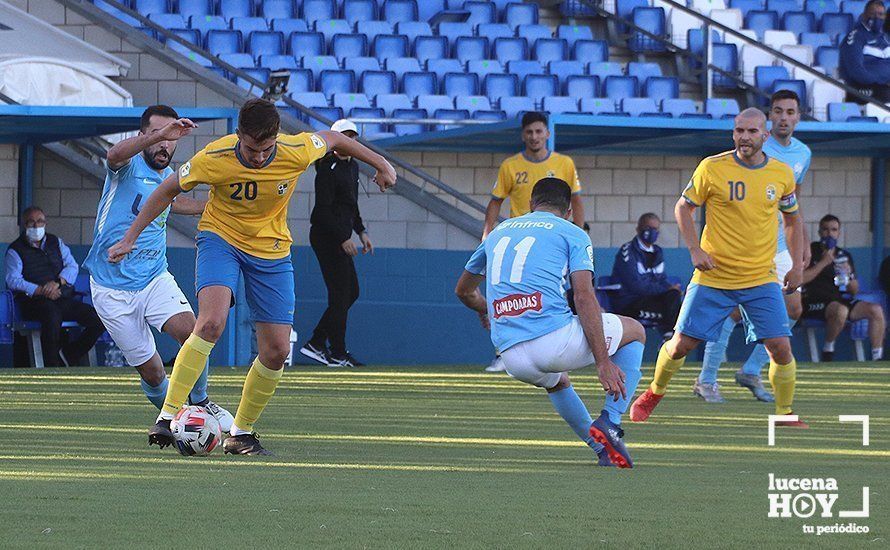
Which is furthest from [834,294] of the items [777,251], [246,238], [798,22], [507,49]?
[246,238]

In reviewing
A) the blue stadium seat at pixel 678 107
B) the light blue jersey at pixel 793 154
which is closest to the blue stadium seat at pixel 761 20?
the blue stadium seat at pixel 678 107

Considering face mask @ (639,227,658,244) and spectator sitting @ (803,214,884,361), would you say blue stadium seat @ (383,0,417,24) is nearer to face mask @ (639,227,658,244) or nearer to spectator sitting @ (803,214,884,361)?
face mask @ (639,227,658,244)

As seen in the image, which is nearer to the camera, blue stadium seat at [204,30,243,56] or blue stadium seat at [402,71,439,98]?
blue stadium seat at [204,30,243,56]

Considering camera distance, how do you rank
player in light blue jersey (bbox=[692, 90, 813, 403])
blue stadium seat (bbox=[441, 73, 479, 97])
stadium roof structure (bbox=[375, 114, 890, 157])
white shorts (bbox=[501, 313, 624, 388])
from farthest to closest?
blue stadium seat (bbox=[441, 73, 479, 97]), stadium roof structure (bbox=[375, 114, 890, 157]), player in light blue jersey (bbox=[692, 90, 813, 403]), white shorts (bbox=[501, 313, 624, 388])

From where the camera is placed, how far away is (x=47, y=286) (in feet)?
51.6

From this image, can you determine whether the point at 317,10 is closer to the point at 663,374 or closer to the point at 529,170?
the point at 529,170

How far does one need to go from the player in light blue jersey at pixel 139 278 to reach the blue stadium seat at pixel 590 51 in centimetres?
1243

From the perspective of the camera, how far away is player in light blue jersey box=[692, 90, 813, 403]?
11.4 meters

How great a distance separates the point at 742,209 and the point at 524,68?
10.4 m

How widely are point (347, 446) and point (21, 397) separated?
4.00 metres

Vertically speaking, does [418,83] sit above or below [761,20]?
below

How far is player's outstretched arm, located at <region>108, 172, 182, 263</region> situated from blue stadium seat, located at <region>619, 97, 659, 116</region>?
497 inches

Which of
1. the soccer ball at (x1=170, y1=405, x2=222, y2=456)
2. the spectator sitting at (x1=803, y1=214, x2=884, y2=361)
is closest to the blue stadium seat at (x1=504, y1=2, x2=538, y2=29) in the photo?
the spectator sitting at (x1=803, y1=214, x2=884, y2=361)

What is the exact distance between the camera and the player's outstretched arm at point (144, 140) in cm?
789
